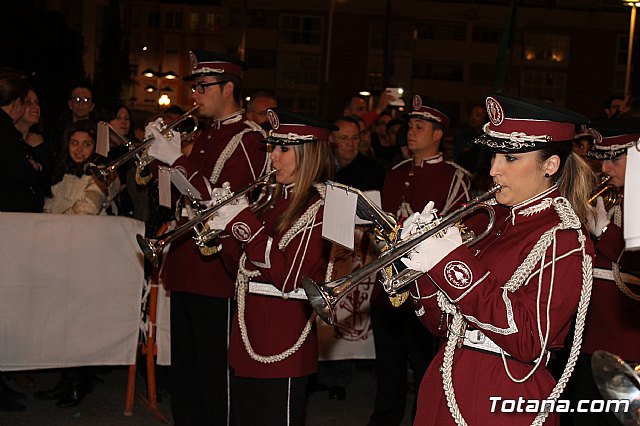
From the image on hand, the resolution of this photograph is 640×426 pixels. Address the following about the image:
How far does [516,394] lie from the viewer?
10.3 feet

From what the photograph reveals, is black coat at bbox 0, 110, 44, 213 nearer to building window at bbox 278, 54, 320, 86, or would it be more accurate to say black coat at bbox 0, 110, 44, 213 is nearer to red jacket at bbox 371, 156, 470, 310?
red jacket at bbox 371, 156, 470, 310

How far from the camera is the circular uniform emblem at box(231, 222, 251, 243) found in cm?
429

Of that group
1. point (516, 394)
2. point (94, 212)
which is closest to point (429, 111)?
point (94, 212)

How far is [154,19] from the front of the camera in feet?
196

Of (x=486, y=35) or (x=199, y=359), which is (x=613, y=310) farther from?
(x=486, y=35)

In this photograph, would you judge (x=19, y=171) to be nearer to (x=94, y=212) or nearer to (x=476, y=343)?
(x=94, y=212)

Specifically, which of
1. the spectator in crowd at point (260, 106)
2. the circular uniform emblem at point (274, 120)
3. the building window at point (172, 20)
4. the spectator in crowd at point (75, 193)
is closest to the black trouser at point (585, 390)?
the circular uniform emblem at point (274, 120)

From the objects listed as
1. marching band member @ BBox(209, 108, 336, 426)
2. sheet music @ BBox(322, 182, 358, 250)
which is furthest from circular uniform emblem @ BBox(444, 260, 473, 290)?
marching band member @ BBox(209, 108, 336, 426)

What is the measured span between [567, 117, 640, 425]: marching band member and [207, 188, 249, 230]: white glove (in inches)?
70.0

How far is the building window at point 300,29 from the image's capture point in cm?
4641

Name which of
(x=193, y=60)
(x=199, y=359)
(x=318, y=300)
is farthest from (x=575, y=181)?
(x=193, y=60)

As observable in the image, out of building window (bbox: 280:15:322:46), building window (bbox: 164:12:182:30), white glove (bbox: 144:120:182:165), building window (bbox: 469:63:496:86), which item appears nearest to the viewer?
white glove (bbox: 144:120:182:165)

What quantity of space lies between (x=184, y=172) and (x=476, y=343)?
2.44 meters

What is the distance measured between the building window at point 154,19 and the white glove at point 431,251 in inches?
2295
